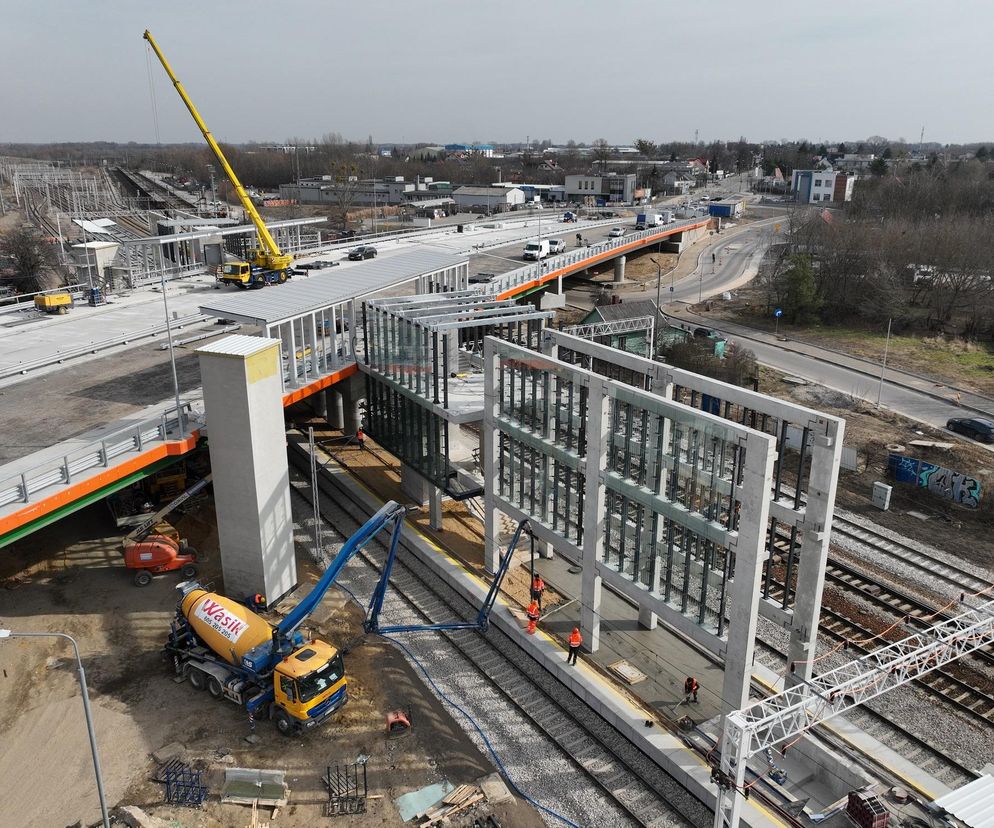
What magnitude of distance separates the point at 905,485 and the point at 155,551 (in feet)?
103

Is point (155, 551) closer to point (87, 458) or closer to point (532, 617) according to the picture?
point (87, 458)

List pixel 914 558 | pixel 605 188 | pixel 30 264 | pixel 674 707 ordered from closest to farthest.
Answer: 1. pixel 674 707
2. pixel 914 558
3. pixel 30 264
4. pixel 605 188

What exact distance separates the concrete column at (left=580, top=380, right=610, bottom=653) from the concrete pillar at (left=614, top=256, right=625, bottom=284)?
64961 millimetres

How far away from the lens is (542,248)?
65250 mm

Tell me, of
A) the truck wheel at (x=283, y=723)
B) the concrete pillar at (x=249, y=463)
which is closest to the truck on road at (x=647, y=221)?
the concrete pillar at (x=249, y=463)

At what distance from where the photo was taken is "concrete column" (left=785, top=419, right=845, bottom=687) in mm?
17891

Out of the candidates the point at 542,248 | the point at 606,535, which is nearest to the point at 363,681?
the point at 606,535

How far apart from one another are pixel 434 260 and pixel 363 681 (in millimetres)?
25497

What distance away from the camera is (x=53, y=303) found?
4378cm

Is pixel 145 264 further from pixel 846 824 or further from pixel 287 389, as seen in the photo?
pixel 846 824

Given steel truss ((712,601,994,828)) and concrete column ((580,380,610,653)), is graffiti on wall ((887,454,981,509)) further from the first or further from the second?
concrete column ((580,380,610,653))

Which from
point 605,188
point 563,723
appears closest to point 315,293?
point 563,723

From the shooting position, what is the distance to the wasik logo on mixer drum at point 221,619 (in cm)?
2148

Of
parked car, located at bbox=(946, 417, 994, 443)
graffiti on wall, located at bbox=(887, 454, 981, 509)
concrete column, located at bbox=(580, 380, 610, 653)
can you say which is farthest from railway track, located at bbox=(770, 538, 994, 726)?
parked car, located at bbox=(946, 417, 994, 443)
